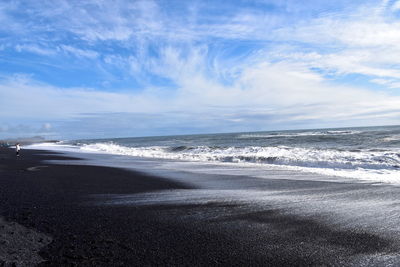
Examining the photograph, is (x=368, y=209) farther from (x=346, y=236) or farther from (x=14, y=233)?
(x=14, y=233)

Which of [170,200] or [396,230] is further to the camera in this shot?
[170,200]

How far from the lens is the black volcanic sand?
3.69 meters

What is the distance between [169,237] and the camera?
14.9 feet

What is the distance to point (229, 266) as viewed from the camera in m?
3.54

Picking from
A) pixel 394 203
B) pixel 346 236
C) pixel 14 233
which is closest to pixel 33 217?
pixel 14 233

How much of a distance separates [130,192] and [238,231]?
4540 mm

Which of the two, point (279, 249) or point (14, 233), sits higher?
point (14, 233)

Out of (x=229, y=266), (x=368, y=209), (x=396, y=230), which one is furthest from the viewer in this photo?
(x=368, y=209)

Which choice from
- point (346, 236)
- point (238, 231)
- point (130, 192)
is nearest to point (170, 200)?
point (130, 192)

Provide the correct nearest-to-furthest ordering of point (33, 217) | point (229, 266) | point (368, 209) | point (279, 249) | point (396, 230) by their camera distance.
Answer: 1. point (229, 266)
2. point (279, 249)
3. point (396, 230)
4. point (33, 217)
5. point (368, 209)

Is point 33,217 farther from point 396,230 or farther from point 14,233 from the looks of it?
point 396,230

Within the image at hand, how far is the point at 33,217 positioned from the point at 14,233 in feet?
4.04

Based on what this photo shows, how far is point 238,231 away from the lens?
15.7 feet

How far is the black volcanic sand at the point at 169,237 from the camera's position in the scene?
3689 millimetres
